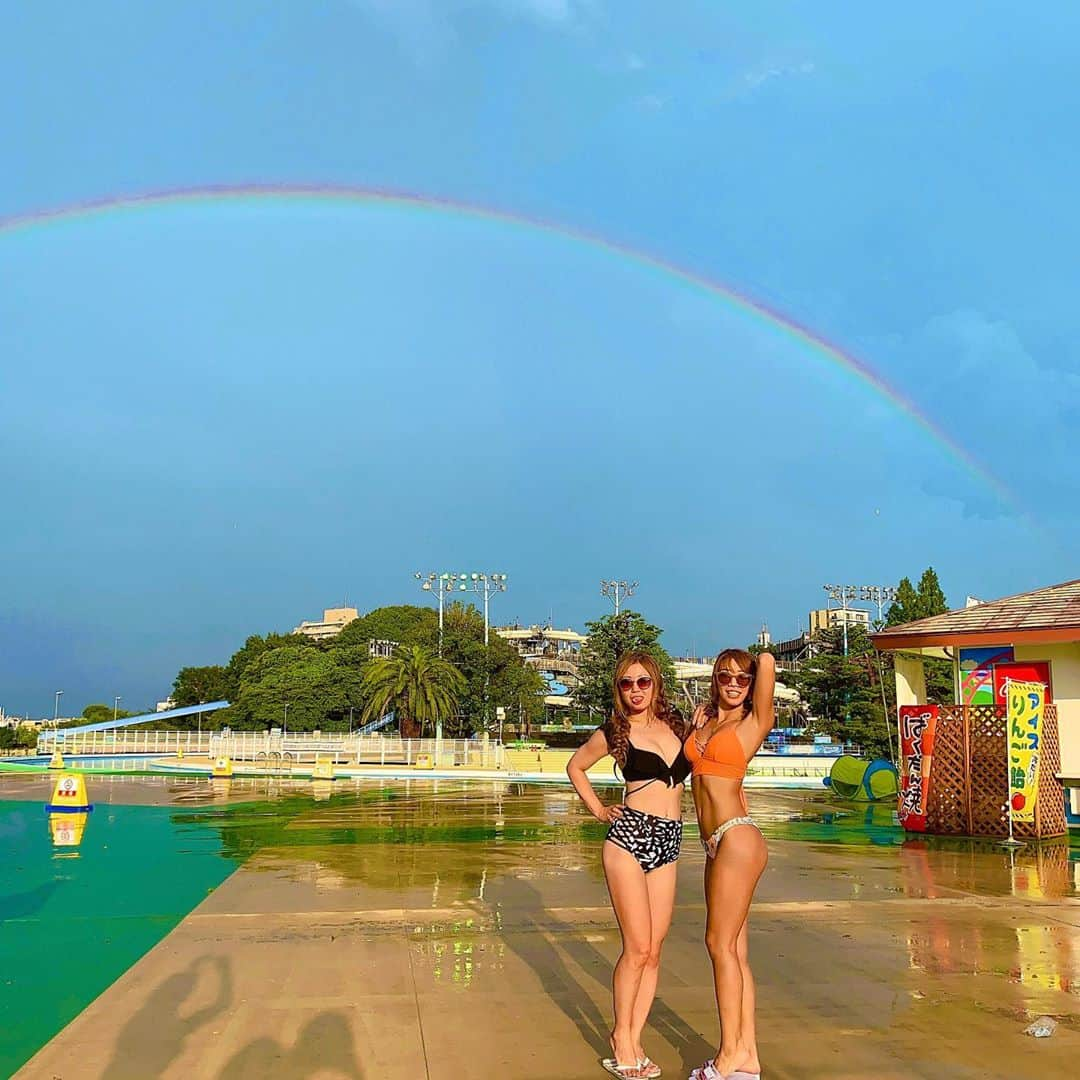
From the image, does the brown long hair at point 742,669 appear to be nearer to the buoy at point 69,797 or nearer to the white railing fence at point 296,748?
the buoy at point 69,797

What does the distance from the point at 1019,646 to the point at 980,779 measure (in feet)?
11.5

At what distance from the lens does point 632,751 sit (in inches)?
169

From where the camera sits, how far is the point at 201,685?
96.8m

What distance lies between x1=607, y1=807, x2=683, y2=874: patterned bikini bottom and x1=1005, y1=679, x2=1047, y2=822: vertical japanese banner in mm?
11373

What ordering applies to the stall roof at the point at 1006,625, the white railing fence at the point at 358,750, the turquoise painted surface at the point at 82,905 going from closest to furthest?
the turquoise painted surface at the point at 82,905 → the stall roof at the point at 1006,625 → the white railing fence at the point at 358,750

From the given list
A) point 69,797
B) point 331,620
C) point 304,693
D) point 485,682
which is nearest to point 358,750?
point 485,682

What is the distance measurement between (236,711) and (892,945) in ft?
243

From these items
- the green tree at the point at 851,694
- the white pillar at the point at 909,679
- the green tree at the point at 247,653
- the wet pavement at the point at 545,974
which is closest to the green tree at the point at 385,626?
the green tree at the point at 247,653

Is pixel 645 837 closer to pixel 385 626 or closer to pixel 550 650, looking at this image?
pixel 385 626

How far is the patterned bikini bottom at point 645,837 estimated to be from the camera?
420 cm

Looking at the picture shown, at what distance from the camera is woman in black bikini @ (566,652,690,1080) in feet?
13.7

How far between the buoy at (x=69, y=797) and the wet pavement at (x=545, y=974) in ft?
22.9

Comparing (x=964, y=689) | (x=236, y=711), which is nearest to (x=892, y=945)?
(x=964, y=689)

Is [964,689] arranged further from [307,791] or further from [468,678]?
[468,678]
